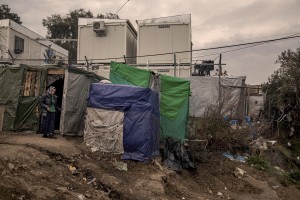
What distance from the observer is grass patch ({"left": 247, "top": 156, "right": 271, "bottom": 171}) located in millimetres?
11845

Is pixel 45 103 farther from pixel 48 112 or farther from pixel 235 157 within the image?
pixel 235 157

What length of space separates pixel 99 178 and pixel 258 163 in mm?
6808

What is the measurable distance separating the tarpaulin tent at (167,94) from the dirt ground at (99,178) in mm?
1788

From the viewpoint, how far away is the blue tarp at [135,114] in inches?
352

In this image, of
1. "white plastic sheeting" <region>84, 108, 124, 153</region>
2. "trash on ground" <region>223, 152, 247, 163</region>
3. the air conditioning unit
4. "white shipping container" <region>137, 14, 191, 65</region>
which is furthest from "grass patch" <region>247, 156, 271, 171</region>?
the air conditioning unit

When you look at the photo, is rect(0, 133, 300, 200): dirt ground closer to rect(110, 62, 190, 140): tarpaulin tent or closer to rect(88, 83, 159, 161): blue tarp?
rect(88, 83, 159, 161): blue tarp

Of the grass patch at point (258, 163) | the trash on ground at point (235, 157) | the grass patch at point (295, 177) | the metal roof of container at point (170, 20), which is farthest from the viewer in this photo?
the metal roof of container at point (170, 20)

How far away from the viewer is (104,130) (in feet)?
30.6

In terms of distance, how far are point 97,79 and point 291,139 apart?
981cm

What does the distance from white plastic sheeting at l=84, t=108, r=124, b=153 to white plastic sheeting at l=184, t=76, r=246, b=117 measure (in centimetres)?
707

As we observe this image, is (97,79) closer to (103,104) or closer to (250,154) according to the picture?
(103,104)

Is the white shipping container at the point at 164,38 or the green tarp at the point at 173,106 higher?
the white shipping container at the point at 164,38

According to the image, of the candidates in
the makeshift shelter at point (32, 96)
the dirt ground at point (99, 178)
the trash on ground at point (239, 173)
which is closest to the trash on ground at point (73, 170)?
the dirt ground at point (99, 178)

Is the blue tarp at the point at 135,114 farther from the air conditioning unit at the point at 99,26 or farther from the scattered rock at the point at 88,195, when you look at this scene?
the air conditioning unit at the point at 99,26
